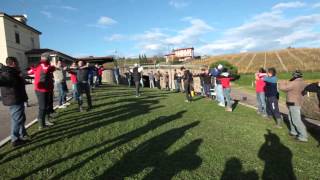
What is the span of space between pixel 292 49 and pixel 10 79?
8509 centimetres

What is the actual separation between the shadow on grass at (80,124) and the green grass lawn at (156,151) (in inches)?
0.8

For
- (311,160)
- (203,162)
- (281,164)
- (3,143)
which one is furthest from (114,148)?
(311,160)

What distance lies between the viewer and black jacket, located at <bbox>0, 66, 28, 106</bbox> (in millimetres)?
7395

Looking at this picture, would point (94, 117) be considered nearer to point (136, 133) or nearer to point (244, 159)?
point (136, 133)

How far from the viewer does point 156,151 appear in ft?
24.3

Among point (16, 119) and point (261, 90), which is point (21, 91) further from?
point (261, 90)

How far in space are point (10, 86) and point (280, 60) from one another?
72.8 meters

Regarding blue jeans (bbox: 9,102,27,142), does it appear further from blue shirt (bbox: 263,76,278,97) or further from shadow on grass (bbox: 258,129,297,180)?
blue shirt (bbox: 263,76,278,97)

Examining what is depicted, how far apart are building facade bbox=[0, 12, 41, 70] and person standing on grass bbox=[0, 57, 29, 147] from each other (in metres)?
39.2

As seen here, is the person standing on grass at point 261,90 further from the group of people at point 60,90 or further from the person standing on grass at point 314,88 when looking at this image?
the person standing on grass at point 314,88

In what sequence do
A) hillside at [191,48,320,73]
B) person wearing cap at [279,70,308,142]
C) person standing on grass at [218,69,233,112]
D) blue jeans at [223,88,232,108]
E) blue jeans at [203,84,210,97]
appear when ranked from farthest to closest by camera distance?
1. hillside at [191,48,320,73]
2. blue jeans at [203,84,210,97]
3. person standing on grass at [218,69,233,112]
4. blue jeans at [223,88,232,108]
5. person wearing cap at [279,70,308,142]

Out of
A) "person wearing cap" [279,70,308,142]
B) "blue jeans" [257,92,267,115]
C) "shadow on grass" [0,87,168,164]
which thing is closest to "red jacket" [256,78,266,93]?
"blue jeans" [257,92,267,115]

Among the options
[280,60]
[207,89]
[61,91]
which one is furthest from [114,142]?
[280,60]

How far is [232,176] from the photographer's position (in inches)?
249
